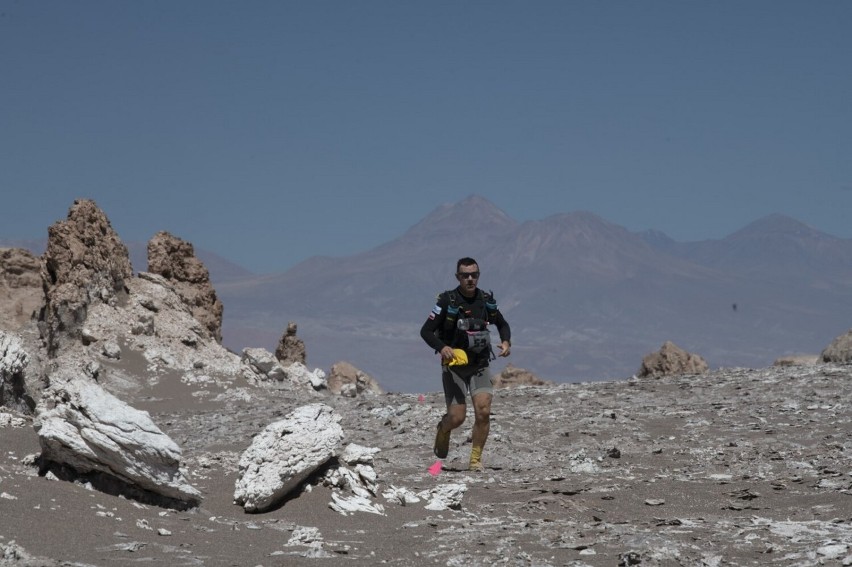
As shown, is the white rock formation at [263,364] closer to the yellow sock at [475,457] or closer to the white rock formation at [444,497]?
the yellow sock at [475,457]

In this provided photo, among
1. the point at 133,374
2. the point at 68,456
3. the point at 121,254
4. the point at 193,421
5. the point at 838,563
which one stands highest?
the point at 121,254

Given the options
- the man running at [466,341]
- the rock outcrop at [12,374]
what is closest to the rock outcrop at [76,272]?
the rock outcrop at [12,374]

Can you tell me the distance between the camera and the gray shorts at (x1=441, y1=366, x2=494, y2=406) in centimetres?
1303

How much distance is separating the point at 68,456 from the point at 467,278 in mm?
4749

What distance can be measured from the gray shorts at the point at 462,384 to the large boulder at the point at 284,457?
2564mm

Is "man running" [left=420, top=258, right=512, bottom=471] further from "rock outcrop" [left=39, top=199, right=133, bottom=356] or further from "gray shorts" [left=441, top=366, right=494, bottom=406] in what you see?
"rock outcrop" [left=39, top=199, right=133, bottom=356]

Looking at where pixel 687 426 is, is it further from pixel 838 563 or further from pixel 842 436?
pixel 838 563

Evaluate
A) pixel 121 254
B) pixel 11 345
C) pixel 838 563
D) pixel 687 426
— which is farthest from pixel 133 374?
pixel 838 563

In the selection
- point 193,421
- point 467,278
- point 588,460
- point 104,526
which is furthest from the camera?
point 193,421

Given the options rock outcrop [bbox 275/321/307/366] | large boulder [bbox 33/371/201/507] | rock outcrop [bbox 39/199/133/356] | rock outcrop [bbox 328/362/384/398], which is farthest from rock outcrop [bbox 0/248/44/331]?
large boulder [bbox 33/371/201/507]

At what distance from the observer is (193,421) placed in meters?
19.0

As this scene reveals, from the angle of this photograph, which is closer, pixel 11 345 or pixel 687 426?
pixel 11 345

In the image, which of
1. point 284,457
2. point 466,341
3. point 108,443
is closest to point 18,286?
point 466,341

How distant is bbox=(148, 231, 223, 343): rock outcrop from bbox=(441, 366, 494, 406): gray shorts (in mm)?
14827
